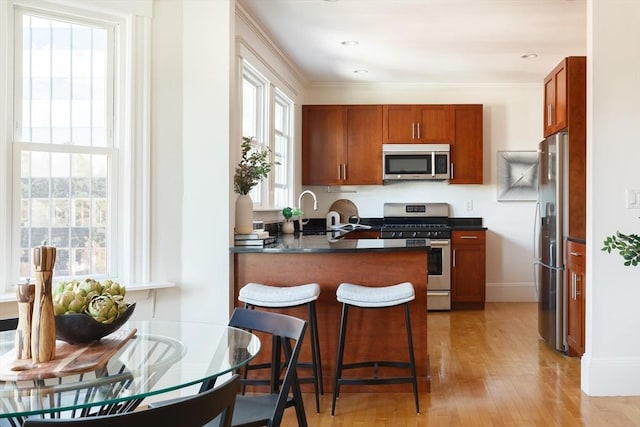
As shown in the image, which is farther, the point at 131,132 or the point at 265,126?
the point at 265,126

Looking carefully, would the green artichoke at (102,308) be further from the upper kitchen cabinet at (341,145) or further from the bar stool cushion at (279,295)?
the upper kitchen cabinet at (341,145)

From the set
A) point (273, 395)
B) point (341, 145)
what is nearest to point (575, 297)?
point (273, 395)

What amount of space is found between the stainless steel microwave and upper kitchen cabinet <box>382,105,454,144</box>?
0.31 feet

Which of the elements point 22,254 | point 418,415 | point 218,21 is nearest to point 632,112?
point 418,415

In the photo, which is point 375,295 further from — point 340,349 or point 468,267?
point 468,267

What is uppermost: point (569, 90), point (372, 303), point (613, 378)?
point (569, 90)

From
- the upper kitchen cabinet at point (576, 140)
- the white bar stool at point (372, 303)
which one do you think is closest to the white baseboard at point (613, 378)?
the upper kitchen cabinet at point (576, 140)

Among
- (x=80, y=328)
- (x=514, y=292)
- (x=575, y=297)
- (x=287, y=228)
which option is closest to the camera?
(x=80, y=328)

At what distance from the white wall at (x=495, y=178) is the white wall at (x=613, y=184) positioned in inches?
121

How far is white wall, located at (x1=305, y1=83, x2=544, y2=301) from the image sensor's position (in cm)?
623

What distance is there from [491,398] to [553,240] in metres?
1.51

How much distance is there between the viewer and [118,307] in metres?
1.66

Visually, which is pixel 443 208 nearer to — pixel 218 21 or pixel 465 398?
pixel 465 398

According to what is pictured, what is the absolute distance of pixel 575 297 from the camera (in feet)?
12.3
